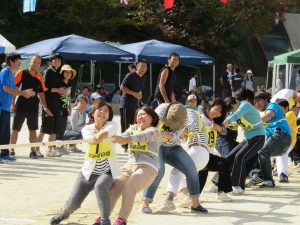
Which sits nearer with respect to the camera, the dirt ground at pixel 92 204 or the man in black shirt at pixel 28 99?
the dirt ground at pixel 92 204

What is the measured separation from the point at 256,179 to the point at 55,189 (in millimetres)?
2828

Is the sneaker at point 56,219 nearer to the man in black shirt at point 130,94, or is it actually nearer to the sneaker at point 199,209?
the sneaker at point 199,209

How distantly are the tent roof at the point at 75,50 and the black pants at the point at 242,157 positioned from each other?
12.1 metres

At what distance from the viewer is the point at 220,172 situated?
8.68 meters

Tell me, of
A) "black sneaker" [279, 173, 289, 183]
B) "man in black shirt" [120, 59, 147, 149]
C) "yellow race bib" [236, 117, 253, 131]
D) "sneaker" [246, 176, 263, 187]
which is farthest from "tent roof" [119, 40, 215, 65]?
"yellow race bib" [236, 117, 253, 131]

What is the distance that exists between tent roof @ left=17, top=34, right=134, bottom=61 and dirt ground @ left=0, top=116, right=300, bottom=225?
1014cm

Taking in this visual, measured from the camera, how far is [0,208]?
7.76m

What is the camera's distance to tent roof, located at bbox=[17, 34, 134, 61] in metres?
20.9

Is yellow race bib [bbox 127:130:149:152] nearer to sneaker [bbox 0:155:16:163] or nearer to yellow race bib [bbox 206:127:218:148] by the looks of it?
yellow race bib [bbox 206:127:218:148]

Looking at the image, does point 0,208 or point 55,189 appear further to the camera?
point 55,189

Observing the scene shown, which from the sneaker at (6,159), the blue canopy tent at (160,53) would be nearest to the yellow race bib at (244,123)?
the sneaker at (6,159)

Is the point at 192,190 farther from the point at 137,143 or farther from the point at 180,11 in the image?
the point at 180,11

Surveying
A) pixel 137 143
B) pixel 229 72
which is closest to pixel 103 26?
pixel 229 72

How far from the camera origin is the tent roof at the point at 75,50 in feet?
68.6
